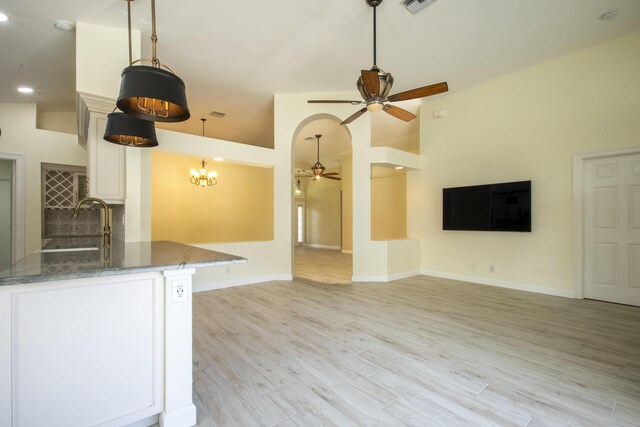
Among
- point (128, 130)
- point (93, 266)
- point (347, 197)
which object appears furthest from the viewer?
point (347, 197)

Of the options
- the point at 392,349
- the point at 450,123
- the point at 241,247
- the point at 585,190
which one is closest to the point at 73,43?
the point at 241,247

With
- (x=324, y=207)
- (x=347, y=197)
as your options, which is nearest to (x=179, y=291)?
(x=347, y=197)

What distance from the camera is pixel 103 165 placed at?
3160 mm

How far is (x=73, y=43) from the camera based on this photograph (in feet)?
11.6

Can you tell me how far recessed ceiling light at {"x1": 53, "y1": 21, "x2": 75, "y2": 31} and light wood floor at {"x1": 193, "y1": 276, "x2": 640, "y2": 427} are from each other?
3629mm

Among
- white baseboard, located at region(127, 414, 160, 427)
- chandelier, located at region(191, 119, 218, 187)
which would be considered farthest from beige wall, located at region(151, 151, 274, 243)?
white baseboard, located at region(127, 414, 160, 427)

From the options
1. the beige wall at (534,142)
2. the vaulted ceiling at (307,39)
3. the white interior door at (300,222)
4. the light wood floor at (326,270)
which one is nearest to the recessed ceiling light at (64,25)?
the vaulted ceiling at (307,39)

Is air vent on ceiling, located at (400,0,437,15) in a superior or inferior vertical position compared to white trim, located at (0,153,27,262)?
superior

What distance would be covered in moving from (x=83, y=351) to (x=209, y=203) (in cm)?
724

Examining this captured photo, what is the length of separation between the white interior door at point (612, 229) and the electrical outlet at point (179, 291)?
17.7 feet

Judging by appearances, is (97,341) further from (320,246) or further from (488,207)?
(320,246)

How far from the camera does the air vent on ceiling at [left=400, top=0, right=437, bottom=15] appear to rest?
10.3 ft

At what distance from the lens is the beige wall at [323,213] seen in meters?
11.6

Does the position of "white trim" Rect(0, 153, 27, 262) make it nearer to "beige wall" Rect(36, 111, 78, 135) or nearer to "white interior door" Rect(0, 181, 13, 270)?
"white interior door" Rect(0, 181, 13, 270)
